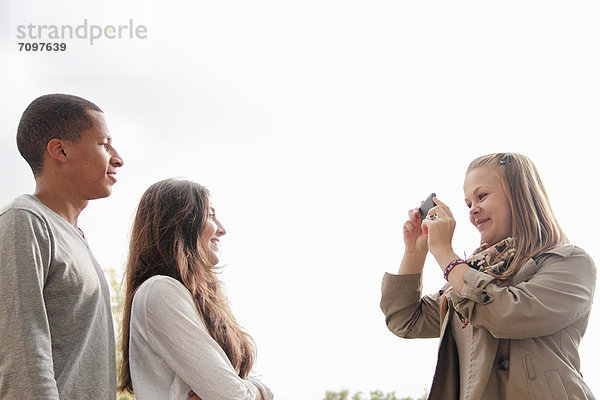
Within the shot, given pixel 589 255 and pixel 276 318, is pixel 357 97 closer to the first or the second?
pixel 276 318

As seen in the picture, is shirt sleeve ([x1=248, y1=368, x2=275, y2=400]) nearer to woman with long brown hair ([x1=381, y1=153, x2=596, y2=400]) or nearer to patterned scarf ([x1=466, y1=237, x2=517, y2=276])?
woman with long brown hair ([x1=381, y1=153, x2=596, y2=400])

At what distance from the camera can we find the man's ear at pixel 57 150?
1683 millimetres

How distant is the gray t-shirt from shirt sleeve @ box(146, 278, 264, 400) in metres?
Answer: 0.13

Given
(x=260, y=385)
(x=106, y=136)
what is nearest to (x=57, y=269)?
(x=106, y=136)

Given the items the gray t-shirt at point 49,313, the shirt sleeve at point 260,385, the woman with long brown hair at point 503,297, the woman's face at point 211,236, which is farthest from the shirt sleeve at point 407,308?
the gray t-shirt at point 49,313

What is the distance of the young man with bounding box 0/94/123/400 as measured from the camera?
1.38m

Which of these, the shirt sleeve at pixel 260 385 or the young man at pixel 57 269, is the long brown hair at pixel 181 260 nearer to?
the shirt sleeve at pixel 260 385

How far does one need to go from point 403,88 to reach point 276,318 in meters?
5.49

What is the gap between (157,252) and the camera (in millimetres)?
1935

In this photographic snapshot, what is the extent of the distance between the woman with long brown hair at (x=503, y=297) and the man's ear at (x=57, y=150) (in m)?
1.06

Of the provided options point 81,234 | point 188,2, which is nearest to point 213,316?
point 81,234

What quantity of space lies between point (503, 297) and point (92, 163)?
3.81 feet

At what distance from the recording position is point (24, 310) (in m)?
1.40

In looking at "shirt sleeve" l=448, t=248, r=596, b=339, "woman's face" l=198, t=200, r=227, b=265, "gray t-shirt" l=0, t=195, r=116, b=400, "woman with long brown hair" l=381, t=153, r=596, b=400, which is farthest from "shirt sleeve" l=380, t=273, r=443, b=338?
"gray t-shirt" l=0, t=195, r=116, b=400
